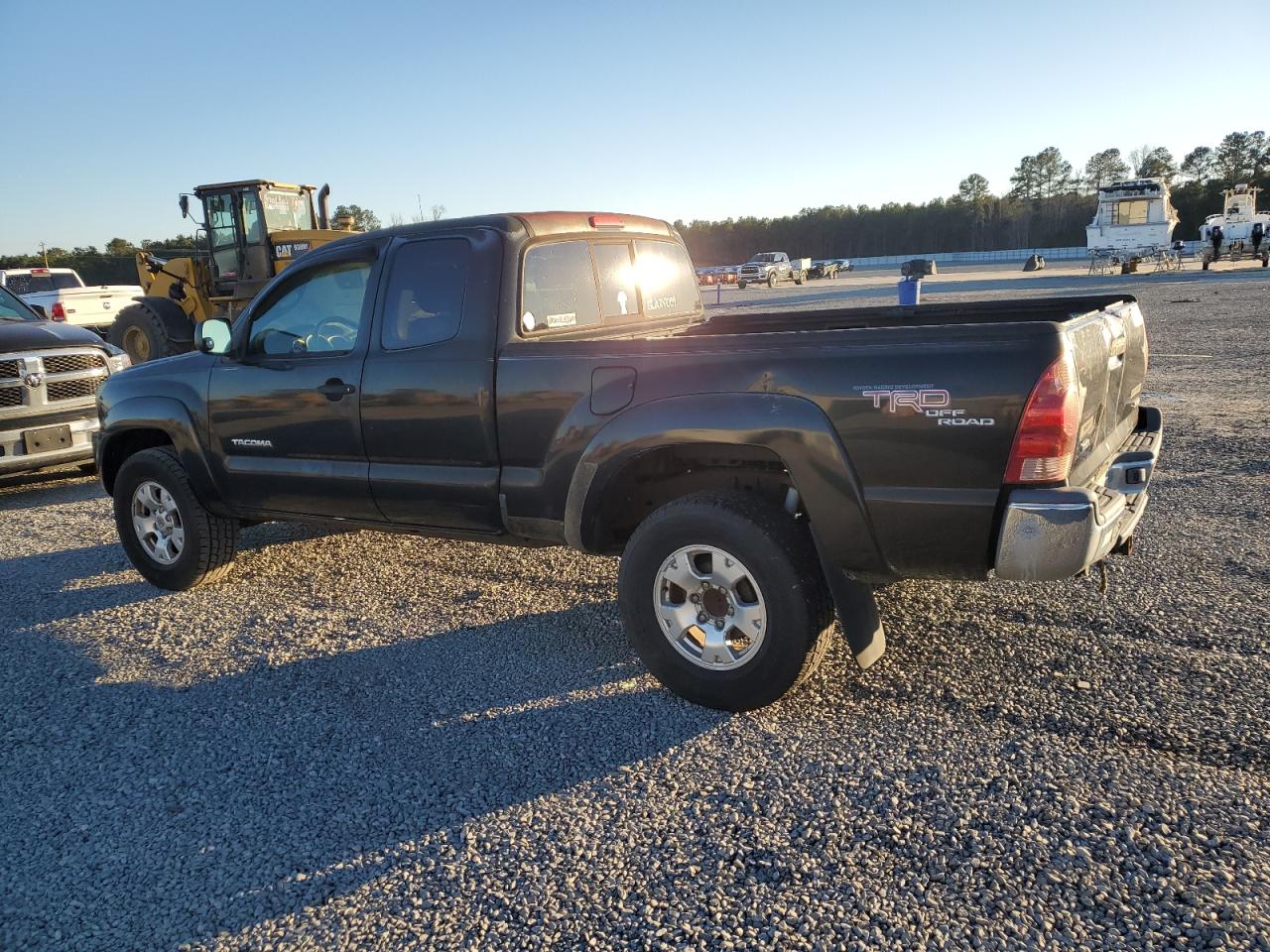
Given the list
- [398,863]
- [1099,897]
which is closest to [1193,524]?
[1099,897]

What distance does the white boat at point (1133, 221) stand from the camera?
41.1 meters

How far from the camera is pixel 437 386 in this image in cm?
421

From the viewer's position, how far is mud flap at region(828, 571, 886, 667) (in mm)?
3387

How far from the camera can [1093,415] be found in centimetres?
330

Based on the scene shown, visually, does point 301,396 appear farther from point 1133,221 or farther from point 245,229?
point 1133,221

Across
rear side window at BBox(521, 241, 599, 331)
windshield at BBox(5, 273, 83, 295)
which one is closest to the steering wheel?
rear side window at BBox(521, 241, 599, 331)

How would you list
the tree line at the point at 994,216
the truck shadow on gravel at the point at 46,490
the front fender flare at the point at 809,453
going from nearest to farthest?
the front fender flare at the point at 809,453 < the truck shadow on gravel at the point at 46,490 < the tree line at the point at 994,216

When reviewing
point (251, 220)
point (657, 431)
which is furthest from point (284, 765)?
point (251, 220)

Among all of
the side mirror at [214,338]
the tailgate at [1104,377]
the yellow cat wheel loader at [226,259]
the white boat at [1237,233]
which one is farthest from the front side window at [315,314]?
the white boat at [1237,233]

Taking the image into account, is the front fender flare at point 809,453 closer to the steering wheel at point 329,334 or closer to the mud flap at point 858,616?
the mud flap at point 858,616

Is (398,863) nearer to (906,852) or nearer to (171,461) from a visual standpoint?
(906,852)

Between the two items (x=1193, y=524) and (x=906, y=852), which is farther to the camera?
(x=1193, y=524)

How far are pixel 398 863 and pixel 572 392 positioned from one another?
193cm

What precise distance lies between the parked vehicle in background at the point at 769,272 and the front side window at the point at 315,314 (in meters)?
43.0
